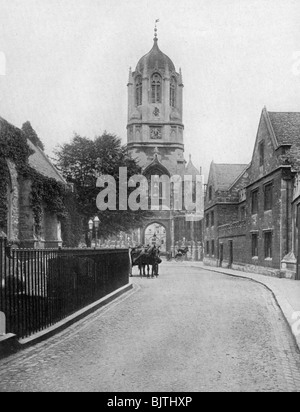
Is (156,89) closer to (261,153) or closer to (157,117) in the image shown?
(157,117)

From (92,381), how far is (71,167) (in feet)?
112

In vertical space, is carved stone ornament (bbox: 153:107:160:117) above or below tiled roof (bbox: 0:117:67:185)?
above

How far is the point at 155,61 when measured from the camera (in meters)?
70.9

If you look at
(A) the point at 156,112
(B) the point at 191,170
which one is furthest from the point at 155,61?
(B) the point at 191,170

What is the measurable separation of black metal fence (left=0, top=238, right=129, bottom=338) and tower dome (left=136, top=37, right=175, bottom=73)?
60.6 metres

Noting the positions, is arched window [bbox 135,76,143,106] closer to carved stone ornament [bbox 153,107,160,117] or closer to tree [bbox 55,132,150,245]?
carved stone ornament [bbox 153,107,160,117]

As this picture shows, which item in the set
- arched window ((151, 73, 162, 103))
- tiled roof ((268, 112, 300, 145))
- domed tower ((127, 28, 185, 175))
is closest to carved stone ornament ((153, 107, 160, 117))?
domed tower ((127, 28, 185, 175))

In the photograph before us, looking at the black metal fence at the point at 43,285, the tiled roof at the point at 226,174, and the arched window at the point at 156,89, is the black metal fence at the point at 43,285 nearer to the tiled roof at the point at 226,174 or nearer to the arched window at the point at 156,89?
the tiled roof at the point at 226,174

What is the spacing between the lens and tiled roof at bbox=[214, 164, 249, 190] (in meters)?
39.4

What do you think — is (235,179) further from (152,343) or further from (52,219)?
(152,343)

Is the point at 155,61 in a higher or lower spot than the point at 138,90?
higher

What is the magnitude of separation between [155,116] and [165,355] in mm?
65159

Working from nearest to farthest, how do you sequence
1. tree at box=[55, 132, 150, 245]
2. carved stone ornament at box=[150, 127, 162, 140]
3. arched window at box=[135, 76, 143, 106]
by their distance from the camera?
1. tree at box=[55, 132, 150, 245]
2. carved stone ornament at box=[150, 127, 162, 140]
3. arched window at box=[135, 76, 143, 106]

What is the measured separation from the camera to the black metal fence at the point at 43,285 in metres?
7.54
